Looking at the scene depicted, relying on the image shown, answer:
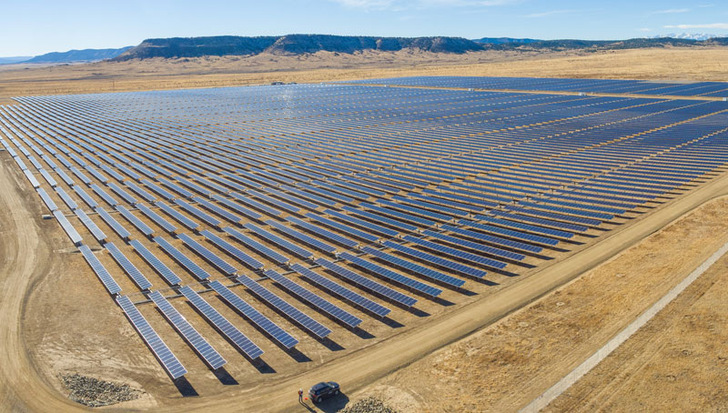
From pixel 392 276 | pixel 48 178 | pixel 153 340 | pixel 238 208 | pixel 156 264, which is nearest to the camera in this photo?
pixel 153 340

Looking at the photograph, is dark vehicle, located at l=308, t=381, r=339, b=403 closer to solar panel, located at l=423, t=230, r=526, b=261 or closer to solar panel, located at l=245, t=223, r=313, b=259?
solar panel, located at l=245, t=223, r=313, b=259

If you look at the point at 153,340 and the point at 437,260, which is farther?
the point at 437,260

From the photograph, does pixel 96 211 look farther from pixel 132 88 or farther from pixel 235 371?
pixel 132 88

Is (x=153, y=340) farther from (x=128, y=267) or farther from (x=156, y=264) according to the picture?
(x=128, y=267)

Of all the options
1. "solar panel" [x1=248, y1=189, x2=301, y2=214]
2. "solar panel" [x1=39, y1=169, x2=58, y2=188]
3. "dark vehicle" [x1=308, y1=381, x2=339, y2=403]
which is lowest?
"dark vehicle" [x1=308, y1=381, x2=339, y2=403]

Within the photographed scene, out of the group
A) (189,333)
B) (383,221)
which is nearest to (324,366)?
(189,333)

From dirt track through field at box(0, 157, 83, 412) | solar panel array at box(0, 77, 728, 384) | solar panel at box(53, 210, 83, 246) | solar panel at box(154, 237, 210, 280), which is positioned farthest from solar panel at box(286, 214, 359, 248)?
dirt track through field at box(0, 157, 83, 412)
